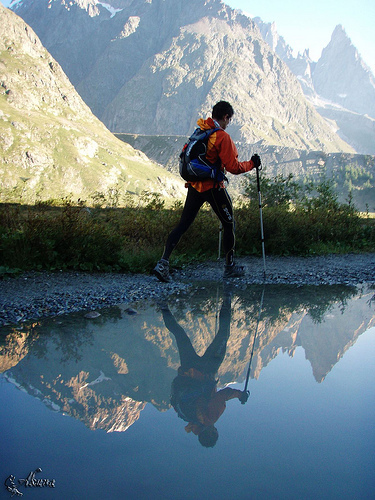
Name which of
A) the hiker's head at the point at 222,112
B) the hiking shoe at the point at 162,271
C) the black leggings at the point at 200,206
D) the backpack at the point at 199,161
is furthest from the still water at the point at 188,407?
the hiker's head at the point at 222,112

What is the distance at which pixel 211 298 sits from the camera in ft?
18.9

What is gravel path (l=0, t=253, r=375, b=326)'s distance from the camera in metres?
4.97

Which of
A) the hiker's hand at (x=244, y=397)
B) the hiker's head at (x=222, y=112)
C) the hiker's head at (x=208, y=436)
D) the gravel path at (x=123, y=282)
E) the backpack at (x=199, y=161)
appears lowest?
the hiker's head at (x=208, y=436)

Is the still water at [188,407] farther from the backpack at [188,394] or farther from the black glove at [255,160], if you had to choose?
the black glove at [255,160]

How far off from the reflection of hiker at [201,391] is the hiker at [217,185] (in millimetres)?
2699

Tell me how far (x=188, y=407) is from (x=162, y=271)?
12.7 ft

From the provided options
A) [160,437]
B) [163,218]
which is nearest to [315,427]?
[160,437]

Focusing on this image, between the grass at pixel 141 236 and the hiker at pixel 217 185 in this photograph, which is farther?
the grass at pixel 141 236

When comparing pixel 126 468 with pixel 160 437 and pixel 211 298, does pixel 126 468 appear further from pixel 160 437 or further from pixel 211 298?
pixel 211 298

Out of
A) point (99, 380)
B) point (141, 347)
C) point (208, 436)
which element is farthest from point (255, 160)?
point (208, 436)

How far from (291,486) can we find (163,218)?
7.52 m

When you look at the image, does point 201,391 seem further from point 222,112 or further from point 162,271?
point 222,112

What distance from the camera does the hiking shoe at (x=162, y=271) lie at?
21.4 feet

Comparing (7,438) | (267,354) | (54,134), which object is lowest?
A: (7,438)
